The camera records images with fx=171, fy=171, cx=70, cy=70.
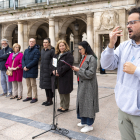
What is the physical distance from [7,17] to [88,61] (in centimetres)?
1703

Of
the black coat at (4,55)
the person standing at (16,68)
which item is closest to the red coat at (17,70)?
the person standing at (16,68)

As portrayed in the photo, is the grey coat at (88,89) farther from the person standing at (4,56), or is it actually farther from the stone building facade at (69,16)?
the stone building facade at (69,16)

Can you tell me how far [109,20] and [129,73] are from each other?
12087mm

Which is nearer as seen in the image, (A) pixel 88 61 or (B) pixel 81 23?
(A) pixel 88 61

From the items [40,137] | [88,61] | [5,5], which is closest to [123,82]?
[88,61]

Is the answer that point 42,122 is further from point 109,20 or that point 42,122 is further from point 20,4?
point 20,4

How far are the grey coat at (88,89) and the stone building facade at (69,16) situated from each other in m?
9.48

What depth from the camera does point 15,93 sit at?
244 inches

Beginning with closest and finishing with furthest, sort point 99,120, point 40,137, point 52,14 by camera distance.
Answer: point 40,137 → point 99,120 → point 52,14

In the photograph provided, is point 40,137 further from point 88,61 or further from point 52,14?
point 52,14

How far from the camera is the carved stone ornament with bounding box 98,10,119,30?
12.6m

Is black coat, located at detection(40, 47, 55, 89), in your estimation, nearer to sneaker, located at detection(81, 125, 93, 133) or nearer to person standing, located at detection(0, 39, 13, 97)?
person standing, located at detection(0, 39, 13, 97)

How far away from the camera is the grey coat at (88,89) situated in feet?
11.0

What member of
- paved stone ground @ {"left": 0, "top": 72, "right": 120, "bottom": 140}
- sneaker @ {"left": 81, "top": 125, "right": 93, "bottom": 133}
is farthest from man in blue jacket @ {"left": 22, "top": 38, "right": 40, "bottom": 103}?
sneaker @ {"left": 81, "top": 125, "right": 93, "bottom": 133}
